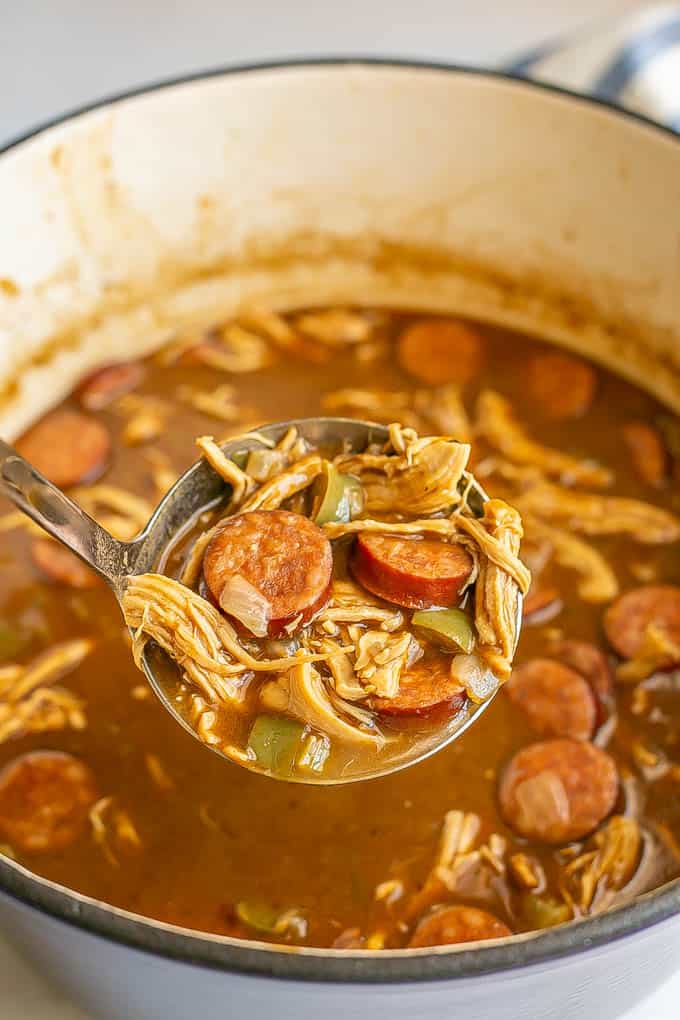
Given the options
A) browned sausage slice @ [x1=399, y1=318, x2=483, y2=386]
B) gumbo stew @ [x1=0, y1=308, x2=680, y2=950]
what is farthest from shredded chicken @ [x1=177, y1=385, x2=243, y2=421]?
browned sausage slice @ [x1=399, y1=318, x2=483, y2=386]

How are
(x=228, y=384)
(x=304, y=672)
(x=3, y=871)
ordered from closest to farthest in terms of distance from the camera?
(x=3, y=871) < (x=304, y=672) < (x=228, y=384)

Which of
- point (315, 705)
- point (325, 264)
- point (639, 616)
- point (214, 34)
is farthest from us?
point (214, 34)

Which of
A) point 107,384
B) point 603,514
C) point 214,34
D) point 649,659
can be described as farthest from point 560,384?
point 214,34

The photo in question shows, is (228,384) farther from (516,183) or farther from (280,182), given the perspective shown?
(516,183)

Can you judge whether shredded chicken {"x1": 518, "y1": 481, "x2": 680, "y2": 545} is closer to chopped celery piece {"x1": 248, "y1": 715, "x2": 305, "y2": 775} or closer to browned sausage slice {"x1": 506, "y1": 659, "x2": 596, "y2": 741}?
browned sausage slice {"x1": 506, "y1": 659, "x2": 596, "y2": 741}

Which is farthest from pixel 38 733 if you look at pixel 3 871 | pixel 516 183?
pixel 516 183

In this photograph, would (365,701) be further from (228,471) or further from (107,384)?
(107,384)
